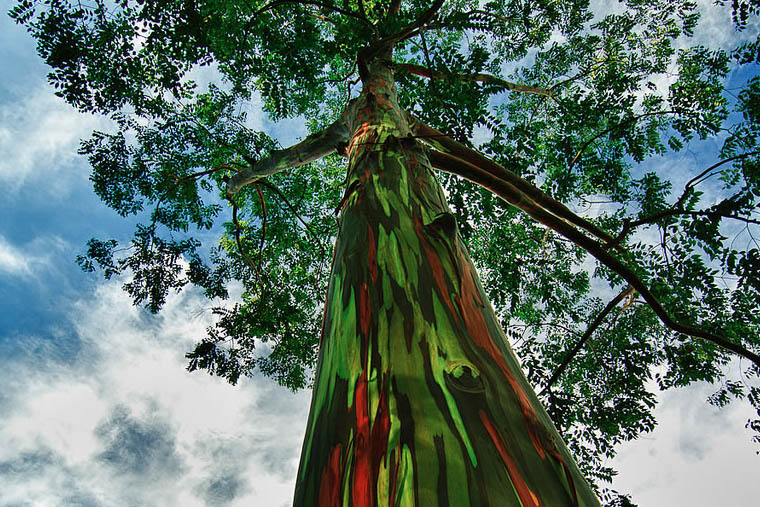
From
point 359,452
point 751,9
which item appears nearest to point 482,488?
point 359,452

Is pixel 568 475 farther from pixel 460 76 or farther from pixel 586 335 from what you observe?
pixel 460 76

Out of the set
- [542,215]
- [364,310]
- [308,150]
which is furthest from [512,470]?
[308,150]

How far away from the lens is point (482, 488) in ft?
1.82

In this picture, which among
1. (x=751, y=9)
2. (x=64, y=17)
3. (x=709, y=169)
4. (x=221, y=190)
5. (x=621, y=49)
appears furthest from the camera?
(x=221, y=190)

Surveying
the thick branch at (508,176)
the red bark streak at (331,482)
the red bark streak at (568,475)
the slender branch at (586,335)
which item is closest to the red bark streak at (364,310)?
the red bark streak at (331,482)

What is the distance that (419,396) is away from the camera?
0.71m

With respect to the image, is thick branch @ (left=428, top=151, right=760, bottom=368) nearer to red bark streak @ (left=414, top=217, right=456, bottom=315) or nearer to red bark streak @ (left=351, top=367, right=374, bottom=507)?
red bark streak @ (left=414, top=217, right=456, bottom=315)

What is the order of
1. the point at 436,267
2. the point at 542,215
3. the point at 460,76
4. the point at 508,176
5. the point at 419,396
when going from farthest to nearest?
the point at 460,76, the point at 508,176, the point at 542,215, the point at 436,267, the point at 419,396

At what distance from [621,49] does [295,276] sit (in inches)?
261

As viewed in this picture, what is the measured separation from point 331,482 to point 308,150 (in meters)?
3.01

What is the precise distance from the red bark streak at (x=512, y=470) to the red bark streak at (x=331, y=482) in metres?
0.28

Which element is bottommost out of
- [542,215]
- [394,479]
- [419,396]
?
[394,479]

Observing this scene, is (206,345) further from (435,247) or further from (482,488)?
(482,488)

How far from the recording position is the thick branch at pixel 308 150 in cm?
312
